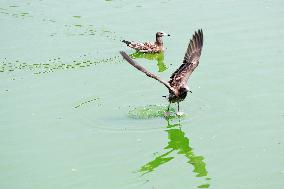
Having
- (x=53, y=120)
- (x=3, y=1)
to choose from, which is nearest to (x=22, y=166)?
(x=53, y=120)

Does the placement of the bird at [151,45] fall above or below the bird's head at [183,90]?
above

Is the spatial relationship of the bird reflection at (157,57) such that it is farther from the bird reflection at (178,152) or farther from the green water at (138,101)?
the bird reflection at (178,152)

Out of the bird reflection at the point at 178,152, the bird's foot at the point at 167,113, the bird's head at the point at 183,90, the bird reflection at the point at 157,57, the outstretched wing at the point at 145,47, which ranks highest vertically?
the outstretched wing at the point at 145,47

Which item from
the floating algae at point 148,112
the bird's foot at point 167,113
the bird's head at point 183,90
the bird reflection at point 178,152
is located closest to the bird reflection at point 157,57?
the floating algae at point 148,112

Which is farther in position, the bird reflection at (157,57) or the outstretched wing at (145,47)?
the outstretched wing at (145,47)

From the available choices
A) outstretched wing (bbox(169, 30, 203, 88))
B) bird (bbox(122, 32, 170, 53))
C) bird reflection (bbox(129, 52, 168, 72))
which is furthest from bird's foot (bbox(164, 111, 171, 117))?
bird (bbox(122, 32, 170, 53))

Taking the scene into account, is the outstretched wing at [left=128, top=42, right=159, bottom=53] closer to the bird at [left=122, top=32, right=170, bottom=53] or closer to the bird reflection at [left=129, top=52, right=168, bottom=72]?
the bird at [left=122, top=32, right=170, bottom=53]

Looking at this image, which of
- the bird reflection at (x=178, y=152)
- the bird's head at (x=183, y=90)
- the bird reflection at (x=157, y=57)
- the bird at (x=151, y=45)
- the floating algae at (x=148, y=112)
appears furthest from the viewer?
the bird at (x=151, y=45)

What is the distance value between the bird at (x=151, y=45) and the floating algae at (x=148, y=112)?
11.2 feet

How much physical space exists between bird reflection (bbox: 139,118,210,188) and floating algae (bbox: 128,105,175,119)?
0.30 m

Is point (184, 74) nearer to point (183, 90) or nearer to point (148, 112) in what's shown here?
point (183, 90)

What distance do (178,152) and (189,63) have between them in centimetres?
212

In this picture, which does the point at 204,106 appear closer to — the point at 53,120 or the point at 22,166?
the point at 53,120

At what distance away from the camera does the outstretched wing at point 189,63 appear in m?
12.3
